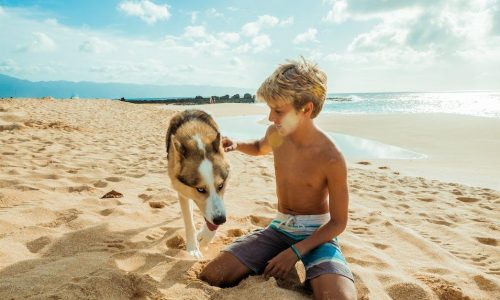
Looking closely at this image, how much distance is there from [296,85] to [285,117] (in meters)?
0.30

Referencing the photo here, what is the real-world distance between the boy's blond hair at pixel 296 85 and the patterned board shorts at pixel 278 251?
1080mm

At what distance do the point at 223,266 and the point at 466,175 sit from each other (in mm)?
6734

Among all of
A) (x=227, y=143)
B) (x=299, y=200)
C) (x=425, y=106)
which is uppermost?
(x=227, y=143)

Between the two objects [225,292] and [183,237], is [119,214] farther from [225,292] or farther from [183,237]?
[225,292]

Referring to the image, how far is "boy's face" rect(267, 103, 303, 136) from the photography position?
3107mm

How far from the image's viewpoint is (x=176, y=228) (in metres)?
4.01

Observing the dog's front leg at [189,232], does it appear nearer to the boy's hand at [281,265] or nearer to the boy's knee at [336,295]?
the boy's hand at [281,265]

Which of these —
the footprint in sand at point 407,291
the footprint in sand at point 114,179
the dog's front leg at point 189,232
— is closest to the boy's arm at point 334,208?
the footprint in sand at point 407,291

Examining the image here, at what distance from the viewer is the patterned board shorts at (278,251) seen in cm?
273

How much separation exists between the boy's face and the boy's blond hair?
42mm

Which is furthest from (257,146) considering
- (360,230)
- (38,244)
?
(38,244)

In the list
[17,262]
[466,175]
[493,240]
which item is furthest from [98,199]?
[466,175]

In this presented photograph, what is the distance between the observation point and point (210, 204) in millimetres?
3371

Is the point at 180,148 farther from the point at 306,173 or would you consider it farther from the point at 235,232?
the point at 306,173
